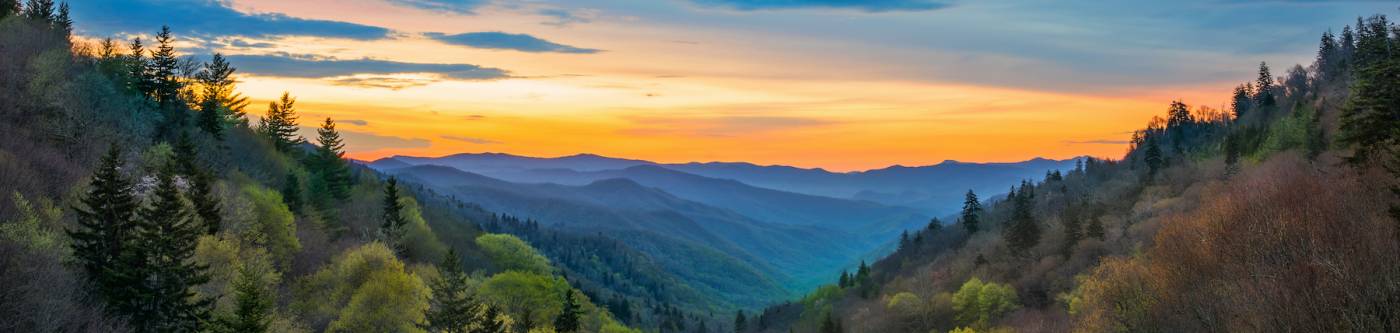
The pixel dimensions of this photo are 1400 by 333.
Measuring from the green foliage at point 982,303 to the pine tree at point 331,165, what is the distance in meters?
71.1

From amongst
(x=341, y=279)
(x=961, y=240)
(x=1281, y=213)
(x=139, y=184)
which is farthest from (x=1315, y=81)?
(x=139, y=184)

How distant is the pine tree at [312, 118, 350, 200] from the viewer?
3578 inches

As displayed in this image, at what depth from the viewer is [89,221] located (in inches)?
1513

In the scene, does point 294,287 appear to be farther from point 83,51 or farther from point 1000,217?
point 1000,217

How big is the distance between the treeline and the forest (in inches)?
8.0

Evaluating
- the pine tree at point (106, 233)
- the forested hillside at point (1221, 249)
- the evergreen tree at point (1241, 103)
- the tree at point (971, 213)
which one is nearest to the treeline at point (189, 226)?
the pine tree at point (106, 233)

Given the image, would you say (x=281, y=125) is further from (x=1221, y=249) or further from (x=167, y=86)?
(x=1221, y=249)

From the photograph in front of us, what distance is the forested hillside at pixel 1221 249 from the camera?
84.3 feet

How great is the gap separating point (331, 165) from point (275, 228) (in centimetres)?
3392

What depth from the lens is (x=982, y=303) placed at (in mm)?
87375

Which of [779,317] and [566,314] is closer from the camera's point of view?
[566,314]

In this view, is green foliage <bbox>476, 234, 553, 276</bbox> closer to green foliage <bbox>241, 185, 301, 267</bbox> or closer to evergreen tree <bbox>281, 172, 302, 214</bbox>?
evergreen tree <bbox>281, 172, 302, 214</bbox>

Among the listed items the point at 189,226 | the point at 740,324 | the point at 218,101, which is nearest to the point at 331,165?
the point at 218,101

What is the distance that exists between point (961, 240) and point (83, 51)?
147903 millimetres
